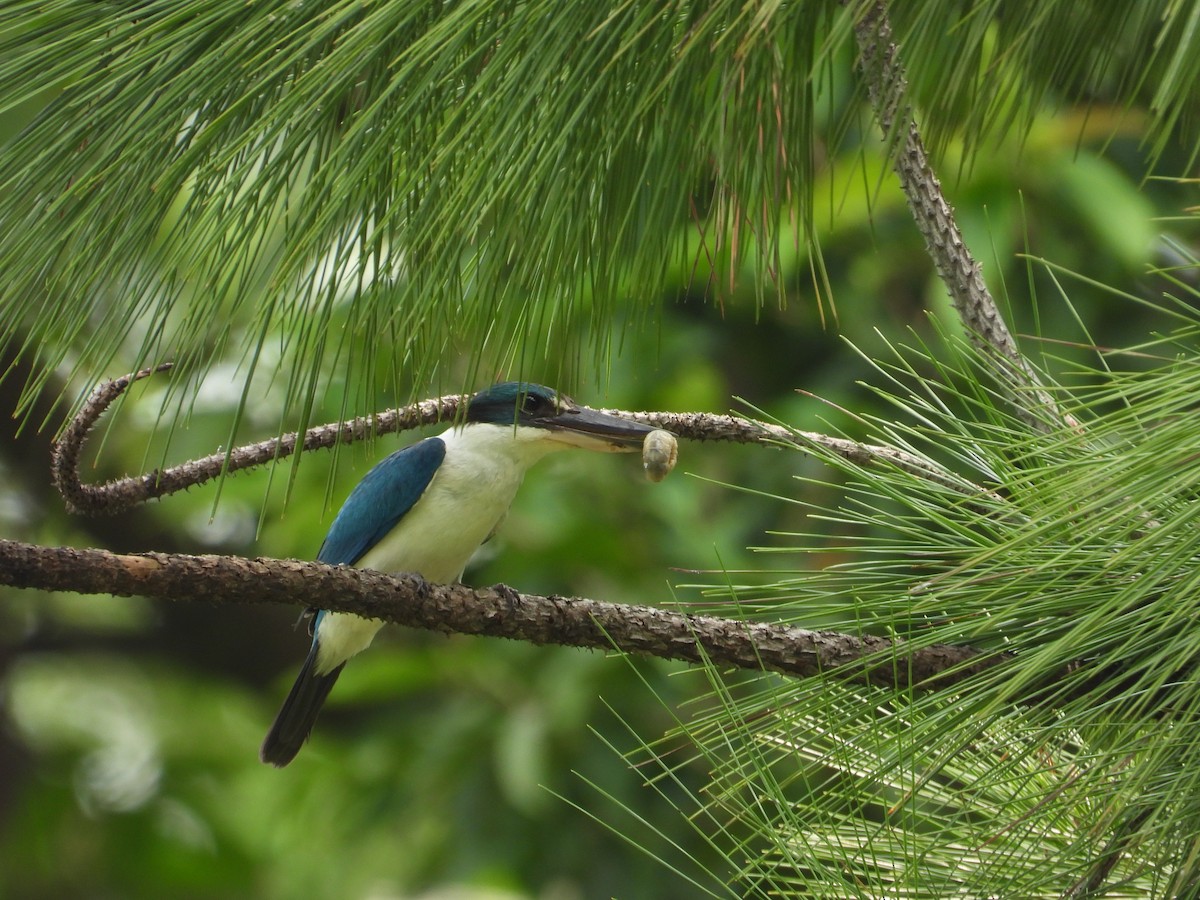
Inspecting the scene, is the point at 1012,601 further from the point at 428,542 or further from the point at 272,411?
the point at 272,411

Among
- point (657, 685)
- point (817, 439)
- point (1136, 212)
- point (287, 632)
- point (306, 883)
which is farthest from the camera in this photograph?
point (306, 883)

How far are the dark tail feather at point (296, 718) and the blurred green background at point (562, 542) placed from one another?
0.43m

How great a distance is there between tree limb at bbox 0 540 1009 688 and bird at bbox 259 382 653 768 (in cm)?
137

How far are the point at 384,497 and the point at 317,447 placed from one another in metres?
1.24

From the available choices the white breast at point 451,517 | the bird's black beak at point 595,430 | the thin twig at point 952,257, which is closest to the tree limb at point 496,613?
the thin twig at point 952,257

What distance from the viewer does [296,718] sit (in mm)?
3096

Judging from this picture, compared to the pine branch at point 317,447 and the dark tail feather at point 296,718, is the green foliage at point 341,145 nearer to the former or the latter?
the pine branch at point 317,447

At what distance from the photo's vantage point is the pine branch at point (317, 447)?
162 centimetres

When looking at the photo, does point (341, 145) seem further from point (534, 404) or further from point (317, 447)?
point (534, 404)

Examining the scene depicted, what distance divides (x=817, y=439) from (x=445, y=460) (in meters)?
1.52

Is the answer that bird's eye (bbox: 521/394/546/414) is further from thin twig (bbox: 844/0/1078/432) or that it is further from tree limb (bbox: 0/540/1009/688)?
thin twig (bbox: 844/0/1078/432)

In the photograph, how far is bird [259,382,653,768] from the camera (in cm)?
306

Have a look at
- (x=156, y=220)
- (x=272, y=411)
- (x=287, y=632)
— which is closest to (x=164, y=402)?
(x=156, y=220)

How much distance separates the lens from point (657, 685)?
396cm
